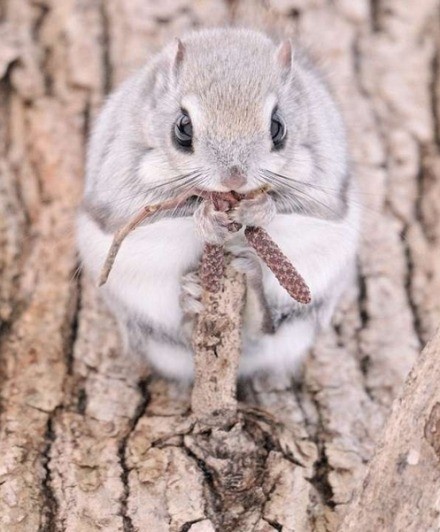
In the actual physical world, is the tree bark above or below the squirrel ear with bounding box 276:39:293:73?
below

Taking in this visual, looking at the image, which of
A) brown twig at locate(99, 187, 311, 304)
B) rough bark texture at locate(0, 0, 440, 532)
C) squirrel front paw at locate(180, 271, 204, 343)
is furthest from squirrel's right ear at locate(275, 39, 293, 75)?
rough bark texture at locate(0, 0, 440, 532)

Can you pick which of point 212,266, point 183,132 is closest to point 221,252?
point 212,266

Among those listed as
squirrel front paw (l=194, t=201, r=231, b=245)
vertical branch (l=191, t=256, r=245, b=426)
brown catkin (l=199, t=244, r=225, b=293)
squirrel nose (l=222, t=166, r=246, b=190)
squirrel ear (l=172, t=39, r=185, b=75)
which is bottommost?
vertical branch (l=191, t=256, r=245, b=426)

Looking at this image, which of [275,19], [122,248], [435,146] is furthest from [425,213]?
[122,248]

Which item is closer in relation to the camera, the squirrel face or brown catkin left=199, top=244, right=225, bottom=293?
the squirrel face

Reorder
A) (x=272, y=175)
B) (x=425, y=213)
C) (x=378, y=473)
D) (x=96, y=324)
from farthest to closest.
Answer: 1. (x=425, y=213)
2. (x=96, y=324)
3. (x=272, y=175)
4. (x=378, y=473)

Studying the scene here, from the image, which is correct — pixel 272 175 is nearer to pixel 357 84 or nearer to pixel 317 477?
pixel 317 477

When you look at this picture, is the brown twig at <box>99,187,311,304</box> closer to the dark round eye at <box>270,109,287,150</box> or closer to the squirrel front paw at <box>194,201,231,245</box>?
the squirrel front paw at <box>194,201,231,245</box>
